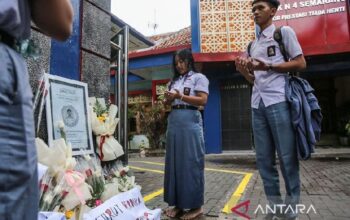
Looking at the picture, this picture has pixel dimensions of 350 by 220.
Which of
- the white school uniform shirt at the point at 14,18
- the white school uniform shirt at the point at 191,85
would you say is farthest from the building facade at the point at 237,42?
the white school uniform shirt at the point at 14,18

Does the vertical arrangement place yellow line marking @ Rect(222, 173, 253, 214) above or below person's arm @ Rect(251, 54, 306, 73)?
below

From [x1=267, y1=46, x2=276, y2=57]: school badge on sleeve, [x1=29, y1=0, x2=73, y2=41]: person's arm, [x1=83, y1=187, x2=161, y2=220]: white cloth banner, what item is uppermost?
[x1=267, y1=46, x2=276, y2=57]: school badge on sleeve

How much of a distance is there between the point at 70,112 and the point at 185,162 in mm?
1236

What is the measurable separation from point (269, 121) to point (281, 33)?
2.35 ft

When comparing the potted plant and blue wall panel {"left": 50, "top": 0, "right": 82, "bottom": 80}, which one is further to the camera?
the potted plant

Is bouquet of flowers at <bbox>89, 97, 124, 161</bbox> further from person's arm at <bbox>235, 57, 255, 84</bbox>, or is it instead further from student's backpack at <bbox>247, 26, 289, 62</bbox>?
student's backpack at <bbox>247, 26, 289, 62</bbox>

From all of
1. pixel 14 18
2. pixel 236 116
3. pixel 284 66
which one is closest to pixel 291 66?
pixel 284 66

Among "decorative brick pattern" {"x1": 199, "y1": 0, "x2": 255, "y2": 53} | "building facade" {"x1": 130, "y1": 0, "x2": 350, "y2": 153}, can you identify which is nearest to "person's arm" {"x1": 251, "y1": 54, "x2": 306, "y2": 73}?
"building facade" {"x1": 130, "y1": 0, "x2": 350, "y2": 153}

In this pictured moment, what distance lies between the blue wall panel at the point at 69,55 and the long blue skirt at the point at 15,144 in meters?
2.08

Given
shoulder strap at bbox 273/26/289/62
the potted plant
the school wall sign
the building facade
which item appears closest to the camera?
shoulder strap at bbox 273/26/289/62

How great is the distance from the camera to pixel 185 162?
3.50 meters

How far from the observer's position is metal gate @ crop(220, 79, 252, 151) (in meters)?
12.1

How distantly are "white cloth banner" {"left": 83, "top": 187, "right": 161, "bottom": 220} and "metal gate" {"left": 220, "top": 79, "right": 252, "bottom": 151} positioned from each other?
31.7 feet

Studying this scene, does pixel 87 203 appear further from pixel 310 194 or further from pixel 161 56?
pixel 161 56
